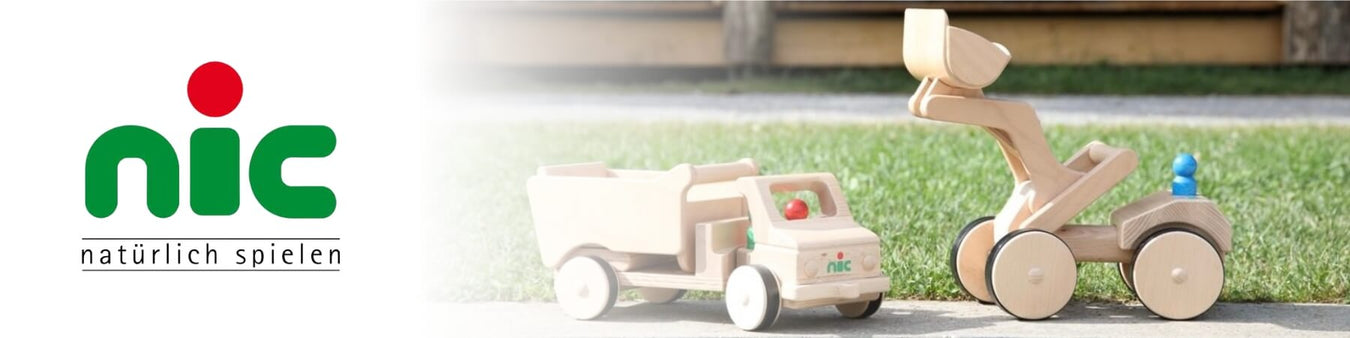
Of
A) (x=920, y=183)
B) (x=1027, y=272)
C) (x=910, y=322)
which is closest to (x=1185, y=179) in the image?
(x=1027, y=272)

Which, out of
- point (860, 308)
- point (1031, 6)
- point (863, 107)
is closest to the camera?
point (860, 308)

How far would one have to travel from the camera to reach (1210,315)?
14.2 ft

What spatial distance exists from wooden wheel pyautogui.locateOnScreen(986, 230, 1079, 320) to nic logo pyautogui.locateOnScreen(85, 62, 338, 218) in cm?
203

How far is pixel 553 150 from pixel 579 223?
12.8ft

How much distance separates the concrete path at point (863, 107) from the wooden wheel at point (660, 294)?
5.32m

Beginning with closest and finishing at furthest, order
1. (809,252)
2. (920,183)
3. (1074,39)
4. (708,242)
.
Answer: (809,252) < (708,242) < (920,183) < (1074,39)

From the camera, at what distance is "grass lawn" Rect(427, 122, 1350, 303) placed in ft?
15.7

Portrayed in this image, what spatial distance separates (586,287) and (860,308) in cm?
70

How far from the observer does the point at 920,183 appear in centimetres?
661

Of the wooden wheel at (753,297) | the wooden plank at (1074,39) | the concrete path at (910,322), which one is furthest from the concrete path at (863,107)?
the wooden wheel at (753,297)

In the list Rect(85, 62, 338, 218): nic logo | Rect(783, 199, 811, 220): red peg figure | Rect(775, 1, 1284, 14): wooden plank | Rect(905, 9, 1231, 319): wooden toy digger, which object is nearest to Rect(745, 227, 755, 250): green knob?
Rect(783, 199, 811, 220): red peg figure

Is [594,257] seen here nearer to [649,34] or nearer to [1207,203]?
[1207,203]

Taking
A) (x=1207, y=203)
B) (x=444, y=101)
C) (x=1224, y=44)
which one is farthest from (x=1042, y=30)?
(x=1207, y=203)

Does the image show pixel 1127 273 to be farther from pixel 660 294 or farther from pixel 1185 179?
pixel 660 294
